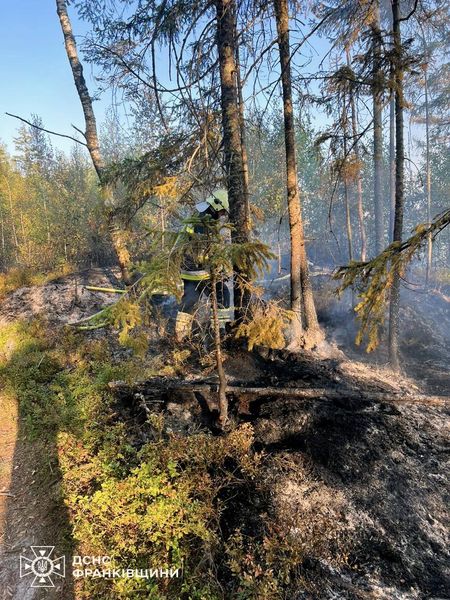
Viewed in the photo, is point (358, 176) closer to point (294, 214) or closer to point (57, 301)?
point (294, 214)

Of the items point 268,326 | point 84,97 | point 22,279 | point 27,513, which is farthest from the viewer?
point 22,279

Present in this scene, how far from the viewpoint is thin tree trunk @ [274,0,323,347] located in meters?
7.10

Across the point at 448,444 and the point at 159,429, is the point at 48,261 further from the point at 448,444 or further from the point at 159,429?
the point at 448,444

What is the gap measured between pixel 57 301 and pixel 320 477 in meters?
9.14

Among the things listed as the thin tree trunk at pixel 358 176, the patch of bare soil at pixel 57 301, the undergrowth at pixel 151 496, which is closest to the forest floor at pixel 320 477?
the undergrowth at pixel 151 496

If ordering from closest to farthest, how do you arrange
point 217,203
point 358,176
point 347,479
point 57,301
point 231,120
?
point 347,479
point 217,203
point 231,120
point 57,301
point 358,176

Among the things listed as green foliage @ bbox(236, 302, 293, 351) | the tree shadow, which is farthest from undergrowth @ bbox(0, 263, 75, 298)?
green foliage @ bbox(236, 302, 293, 351)

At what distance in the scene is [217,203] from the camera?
6355mm

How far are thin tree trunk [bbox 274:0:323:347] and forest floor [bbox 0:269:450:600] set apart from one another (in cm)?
103

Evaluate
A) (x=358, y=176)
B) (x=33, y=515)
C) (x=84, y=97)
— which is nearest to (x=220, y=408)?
(x=33, y=515)

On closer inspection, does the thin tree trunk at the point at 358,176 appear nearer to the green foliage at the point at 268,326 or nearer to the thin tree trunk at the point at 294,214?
the thin tree trunk at the point at 294,214

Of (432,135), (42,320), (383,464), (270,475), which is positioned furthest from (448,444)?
(432,135)

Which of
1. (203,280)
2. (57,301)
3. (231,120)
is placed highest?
(231,120)

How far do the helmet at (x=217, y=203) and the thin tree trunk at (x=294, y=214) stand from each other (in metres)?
1.76
